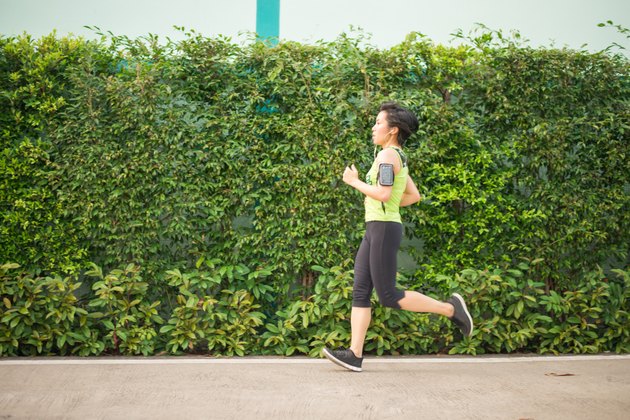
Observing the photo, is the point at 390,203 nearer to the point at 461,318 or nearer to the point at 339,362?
the point at 461,318

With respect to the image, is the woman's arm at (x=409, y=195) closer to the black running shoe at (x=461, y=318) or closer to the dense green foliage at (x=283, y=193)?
the dense green foliage at (x=283, y=193)

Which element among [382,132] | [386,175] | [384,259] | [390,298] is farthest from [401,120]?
[390,298]

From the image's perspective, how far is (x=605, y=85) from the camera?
243 inches

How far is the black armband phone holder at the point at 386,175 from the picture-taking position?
4730 millimetres

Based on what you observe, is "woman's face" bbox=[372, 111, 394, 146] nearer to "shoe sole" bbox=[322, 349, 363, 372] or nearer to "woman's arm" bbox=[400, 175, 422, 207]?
"woman's arm" bbox=[400, 175, 422, 207]

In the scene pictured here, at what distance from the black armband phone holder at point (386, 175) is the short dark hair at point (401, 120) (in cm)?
38

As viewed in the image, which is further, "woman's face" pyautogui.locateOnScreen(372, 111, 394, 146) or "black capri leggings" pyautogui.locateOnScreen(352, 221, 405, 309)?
"woman's face" pyautogui.locateOnScreen(372, 111, 394, 146)

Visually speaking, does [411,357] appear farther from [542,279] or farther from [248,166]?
[248,166]

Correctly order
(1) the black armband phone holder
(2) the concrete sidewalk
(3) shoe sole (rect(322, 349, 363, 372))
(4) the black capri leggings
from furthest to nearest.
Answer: (3) shoe sole (rect(322, 349, 363, 372)) < (4) the black capri leggings < (1) the black armband phone holder < (2) the concrete sidewalk

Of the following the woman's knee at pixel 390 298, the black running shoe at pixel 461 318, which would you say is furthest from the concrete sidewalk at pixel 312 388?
the woman's knee at pixel 390 298

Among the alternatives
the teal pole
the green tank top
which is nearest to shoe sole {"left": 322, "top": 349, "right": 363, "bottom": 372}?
the green tank top

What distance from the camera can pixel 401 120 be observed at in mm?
4992

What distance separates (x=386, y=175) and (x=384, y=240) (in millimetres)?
469

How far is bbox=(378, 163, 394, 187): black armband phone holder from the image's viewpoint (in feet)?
15.5
